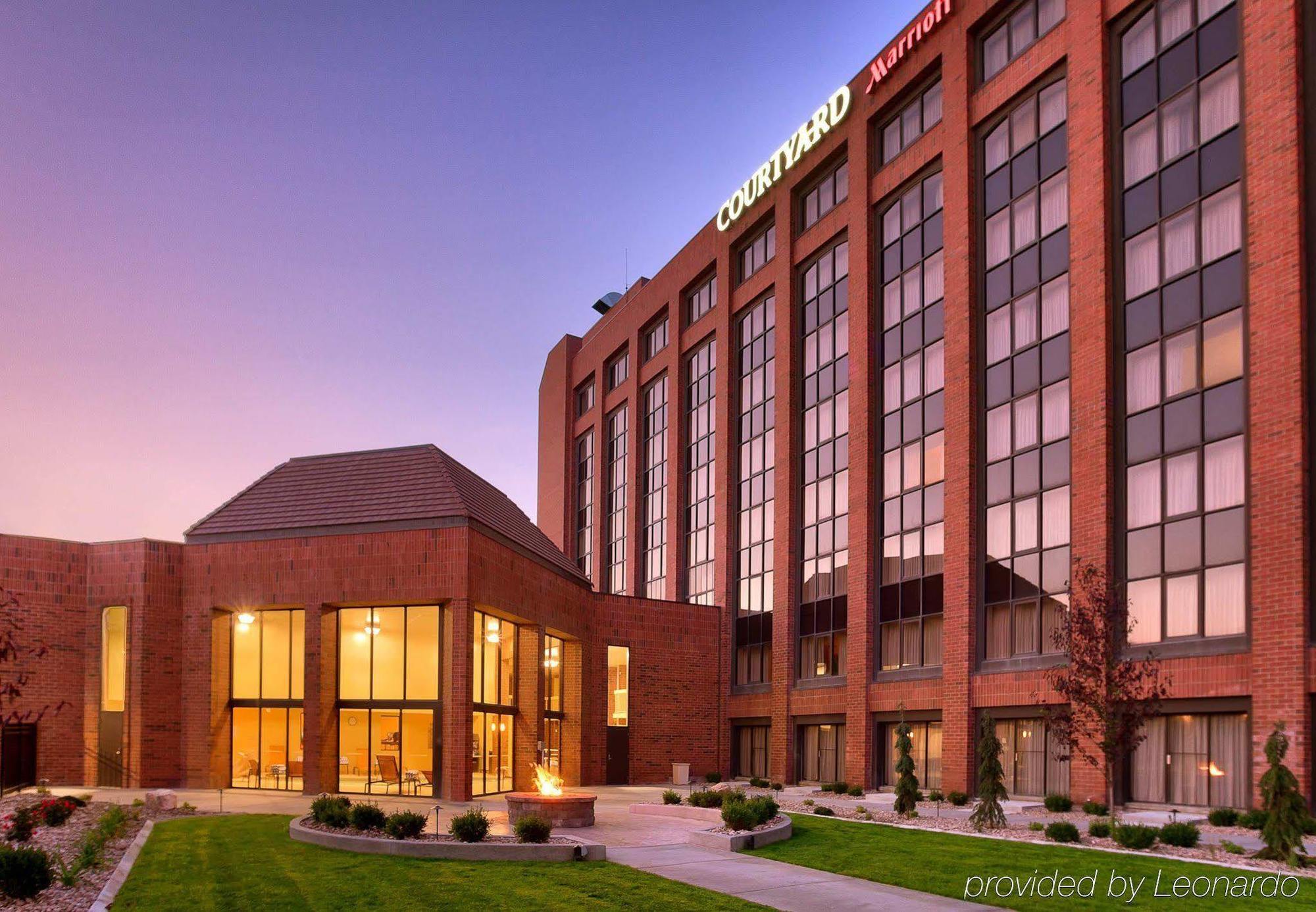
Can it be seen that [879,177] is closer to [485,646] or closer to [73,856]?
[485,646]

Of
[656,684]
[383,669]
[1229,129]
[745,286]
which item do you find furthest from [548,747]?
[1229,129]

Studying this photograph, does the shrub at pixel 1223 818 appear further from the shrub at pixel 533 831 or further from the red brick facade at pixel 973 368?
the shrub at pixel 533 831

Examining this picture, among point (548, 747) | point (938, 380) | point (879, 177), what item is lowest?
point (548, 747)

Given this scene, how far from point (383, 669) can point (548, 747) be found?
443 inches

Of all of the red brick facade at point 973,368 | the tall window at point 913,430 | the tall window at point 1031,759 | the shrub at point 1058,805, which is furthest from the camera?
the tall window at point 913,430

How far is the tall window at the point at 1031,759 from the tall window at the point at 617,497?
35.3 metres

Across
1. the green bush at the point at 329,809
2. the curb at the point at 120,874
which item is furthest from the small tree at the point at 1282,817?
the curb at the point at 120,874

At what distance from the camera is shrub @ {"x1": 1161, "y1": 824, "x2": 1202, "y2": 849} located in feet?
71.6

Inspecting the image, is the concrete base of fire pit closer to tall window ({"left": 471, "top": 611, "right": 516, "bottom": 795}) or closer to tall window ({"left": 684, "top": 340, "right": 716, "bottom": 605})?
tall window ({"left": 471, "top": 611, "right": 516, "bottom": 795})

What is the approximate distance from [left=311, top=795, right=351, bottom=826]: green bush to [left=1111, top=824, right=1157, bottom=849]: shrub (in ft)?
46.7

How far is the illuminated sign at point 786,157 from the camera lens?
47.5 m

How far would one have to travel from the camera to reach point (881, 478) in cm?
4416

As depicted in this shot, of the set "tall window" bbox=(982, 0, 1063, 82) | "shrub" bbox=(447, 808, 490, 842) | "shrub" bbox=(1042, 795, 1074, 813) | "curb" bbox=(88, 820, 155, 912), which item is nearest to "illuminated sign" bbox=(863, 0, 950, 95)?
"tall window" bbox=(982, 0, 1063, 82)

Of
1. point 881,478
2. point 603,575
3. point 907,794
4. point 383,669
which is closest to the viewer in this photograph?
point 907,794
